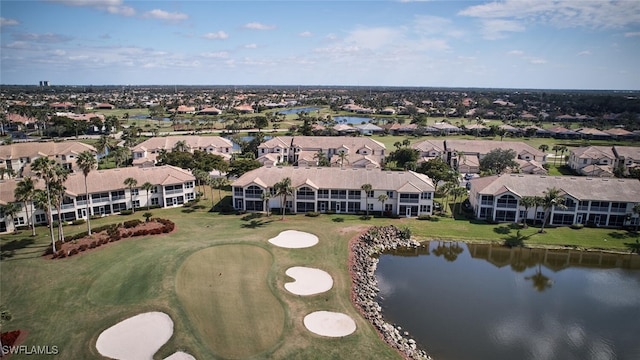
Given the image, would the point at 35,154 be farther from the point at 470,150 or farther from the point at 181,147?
the point at 470,150

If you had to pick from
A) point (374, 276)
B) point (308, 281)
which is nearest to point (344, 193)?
point (374, 276)

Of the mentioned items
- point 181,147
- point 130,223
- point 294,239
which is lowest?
point 294,239

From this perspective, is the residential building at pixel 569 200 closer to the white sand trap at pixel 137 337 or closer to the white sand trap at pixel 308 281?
the white sand trap at pixel 308 281

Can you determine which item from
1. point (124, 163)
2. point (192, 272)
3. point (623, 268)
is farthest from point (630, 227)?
point (124, 163)

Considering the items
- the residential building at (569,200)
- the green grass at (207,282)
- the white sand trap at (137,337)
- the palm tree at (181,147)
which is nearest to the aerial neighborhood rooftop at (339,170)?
the residential building at (569,200)

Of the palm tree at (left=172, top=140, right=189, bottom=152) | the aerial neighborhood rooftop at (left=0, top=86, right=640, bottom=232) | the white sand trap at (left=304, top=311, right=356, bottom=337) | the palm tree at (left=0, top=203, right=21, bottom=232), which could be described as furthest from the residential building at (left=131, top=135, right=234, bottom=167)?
the white sand trap at (left=304, top=311, right=356, bottom=337)

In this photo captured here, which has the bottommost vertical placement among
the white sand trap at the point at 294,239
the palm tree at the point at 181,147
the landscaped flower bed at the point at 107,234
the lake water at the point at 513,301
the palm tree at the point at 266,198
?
the lake water at the point at 513,301

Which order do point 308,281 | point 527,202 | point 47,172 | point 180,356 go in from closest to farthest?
1. point 180,356
2. point 308,281
3. point 47,172
4. point 527,202
